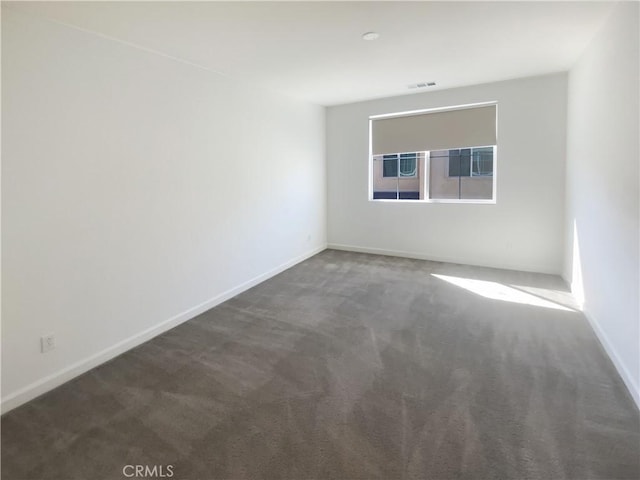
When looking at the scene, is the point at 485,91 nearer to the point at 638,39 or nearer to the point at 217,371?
the point at 638,39

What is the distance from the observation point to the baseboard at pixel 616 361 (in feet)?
6.90

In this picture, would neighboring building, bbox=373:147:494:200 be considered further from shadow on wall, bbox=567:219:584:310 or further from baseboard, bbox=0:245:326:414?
baseboard, bbox=0:245:326:414

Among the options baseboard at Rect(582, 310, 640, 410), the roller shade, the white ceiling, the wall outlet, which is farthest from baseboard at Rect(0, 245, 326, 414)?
baseboard at Rect(582, 310, 640, 410)

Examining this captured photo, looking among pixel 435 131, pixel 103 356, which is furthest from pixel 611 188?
pixel 103 356

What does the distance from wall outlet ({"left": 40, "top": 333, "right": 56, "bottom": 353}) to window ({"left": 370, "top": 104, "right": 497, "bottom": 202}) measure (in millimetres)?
4797

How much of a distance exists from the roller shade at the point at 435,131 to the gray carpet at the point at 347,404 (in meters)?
2.57

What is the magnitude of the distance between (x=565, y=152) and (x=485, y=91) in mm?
1279

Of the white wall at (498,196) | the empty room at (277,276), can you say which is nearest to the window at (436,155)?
the white wall at (498,196)

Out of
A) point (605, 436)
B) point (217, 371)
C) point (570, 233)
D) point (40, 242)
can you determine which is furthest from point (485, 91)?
point (40, 242)

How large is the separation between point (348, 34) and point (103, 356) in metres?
3.17

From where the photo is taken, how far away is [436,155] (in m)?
5.43

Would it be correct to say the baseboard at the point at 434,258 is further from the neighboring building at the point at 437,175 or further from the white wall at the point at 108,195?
the white wall at the point at 108,195

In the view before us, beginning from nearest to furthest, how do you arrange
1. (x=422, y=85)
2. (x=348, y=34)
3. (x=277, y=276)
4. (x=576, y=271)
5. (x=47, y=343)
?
(x=47, y=343), (x=348, y=34), (x=576, y=271), (x=422, y=85), (x=277, y=276)

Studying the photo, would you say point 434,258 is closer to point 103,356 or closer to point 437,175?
point 437,175
